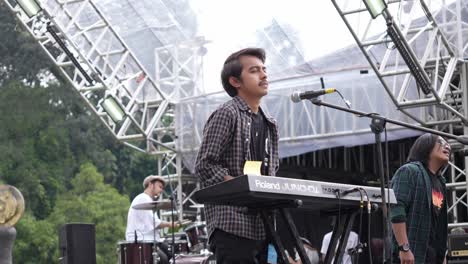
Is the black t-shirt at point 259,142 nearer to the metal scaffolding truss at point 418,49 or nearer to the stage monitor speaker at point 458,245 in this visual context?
the stage monitor speaker at point 458,245

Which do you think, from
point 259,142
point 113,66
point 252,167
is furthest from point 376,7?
point 252,167

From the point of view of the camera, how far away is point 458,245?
12.4 meters

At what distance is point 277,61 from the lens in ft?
56.3

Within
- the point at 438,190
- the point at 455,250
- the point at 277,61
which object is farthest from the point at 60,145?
the point at 438,190

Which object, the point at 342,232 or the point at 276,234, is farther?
the point at 342,232

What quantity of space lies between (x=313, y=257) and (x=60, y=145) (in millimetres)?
27014

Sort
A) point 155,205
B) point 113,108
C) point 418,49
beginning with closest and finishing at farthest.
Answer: point 155,205 → point 418,49 → point 113,108

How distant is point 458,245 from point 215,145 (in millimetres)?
6430

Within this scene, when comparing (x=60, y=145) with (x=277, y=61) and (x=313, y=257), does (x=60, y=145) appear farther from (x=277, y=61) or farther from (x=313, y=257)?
(x=313, y=257)

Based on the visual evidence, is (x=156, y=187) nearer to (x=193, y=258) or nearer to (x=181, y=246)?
(x=181, y=246)

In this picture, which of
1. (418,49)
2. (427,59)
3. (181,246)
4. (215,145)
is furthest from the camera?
(418,49)

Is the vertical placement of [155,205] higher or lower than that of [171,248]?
higher

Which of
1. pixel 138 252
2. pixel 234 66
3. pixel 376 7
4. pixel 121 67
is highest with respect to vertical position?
pixel 121 67

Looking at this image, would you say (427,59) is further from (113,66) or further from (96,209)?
(96,209)
